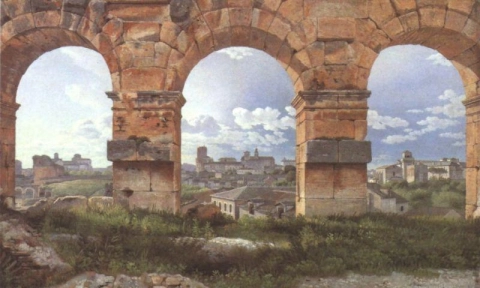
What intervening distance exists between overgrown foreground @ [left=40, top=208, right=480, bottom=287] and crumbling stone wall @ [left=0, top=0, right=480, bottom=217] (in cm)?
67

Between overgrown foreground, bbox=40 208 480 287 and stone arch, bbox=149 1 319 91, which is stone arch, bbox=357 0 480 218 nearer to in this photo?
stone arch, bbox=149 1 319 91

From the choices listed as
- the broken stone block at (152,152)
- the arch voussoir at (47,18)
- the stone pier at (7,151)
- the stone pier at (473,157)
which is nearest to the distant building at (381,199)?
the stone pier at (473,157)

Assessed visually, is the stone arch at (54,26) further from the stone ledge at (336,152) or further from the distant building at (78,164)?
the distant building at (78,164)

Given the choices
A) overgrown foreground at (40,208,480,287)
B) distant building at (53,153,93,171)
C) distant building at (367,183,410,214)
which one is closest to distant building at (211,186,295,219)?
distant building at (367,183,410,214)

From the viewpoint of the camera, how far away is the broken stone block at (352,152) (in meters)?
6.00

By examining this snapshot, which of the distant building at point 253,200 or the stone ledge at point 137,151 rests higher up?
the stone ledge at point 137,151

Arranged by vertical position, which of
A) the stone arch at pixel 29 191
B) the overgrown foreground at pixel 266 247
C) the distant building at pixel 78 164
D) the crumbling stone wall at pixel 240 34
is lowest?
the stone arch at pixel 29 191

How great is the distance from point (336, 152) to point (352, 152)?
0.91 ft

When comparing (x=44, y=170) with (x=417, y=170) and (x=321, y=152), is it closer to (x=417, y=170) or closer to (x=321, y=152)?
(x=321, y=152)

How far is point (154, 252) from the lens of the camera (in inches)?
191

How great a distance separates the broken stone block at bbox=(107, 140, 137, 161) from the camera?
6.00 m

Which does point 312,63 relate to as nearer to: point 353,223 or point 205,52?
point 205,52

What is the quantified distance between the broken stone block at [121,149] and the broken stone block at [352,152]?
11.8 ft

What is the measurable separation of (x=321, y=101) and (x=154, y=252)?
147 inches
